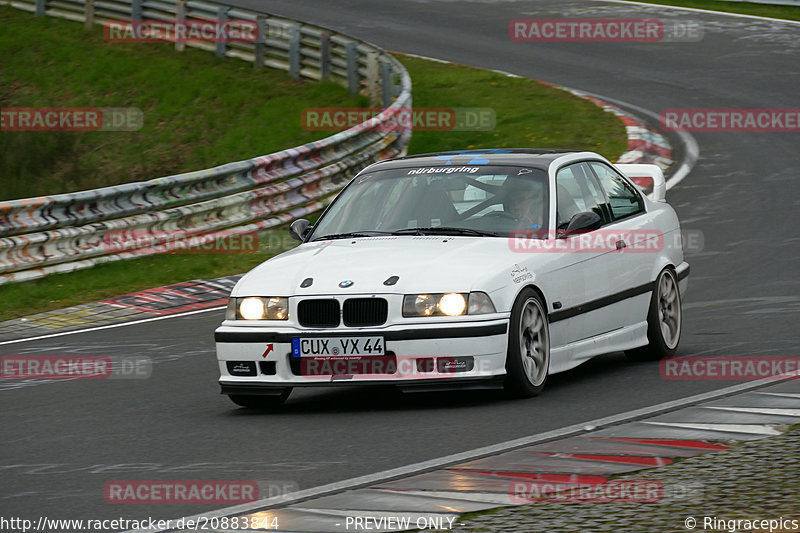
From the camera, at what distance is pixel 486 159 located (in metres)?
9.58

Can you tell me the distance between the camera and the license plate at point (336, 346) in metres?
8.06

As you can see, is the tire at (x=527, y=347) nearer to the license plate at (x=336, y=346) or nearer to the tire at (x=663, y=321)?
the license plate at (x=336, y=346)

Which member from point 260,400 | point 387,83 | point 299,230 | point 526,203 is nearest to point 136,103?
point 387,83

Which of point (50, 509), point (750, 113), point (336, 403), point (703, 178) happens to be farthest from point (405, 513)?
point (750, 113)

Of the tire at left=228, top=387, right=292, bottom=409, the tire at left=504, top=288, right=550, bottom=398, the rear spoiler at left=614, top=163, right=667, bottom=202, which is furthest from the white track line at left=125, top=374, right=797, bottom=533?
the rear spoiler at left=614, top=163, right=667, bottom=202

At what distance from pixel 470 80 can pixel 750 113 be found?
18.2 feet

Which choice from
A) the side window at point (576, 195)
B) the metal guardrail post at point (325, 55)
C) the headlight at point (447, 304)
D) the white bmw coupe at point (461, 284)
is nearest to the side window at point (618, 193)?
the white bmw coupe at point (461, 284)

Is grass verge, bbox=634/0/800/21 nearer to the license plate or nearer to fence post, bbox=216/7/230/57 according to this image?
fence post, bbox=216/7/230/57

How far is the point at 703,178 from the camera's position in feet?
60.8

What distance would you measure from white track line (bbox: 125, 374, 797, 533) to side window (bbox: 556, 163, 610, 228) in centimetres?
162

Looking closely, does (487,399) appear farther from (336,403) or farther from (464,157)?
(464,157)

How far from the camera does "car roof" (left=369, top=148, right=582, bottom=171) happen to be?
31.1 feet

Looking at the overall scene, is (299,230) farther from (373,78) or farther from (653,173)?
(373,78)

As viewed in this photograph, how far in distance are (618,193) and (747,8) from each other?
24.6 metres
